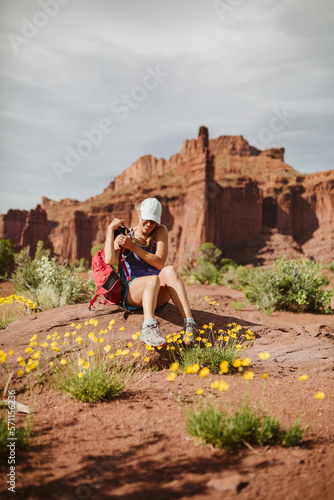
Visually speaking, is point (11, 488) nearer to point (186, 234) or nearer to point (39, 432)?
point (39, 432)

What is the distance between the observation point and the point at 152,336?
3.73 m

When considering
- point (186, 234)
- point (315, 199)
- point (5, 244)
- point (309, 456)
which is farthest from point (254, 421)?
point (315, 199)

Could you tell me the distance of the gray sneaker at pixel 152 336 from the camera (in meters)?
3.66

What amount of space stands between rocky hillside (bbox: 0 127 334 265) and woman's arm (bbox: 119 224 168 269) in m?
40.7

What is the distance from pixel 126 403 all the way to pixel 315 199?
219ft

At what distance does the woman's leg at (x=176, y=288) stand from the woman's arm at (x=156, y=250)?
16cm

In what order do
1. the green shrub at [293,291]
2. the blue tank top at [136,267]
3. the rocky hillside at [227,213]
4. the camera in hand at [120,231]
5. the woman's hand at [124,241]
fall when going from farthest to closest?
the rocky hillside at [227,213] → the green shrub at [293,291] → the blue tank top at [136,267] → the camera in hand at [120,231] → the woman's hand at [124,241]

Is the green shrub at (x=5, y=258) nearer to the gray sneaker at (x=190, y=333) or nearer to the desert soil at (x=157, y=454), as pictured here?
the desert soil at (x=157, y=454)

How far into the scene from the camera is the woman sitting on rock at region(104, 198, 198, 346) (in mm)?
3973

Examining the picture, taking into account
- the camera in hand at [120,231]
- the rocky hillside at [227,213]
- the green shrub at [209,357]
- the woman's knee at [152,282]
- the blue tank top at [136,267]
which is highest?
the rocky hillside at [227,213]

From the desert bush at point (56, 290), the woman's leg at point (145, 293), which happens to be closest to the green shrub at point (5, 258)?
the desert bush at point (56, 290)

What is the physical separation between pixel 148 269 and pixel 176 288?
0.56m

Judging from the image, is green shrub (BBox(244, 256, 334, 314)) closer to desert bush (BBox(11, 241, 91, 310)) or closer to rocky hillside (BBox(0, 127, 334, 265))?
desert bush (BBox(11, 241, 91, 310))

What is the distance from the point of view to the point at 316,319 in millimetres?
8977
